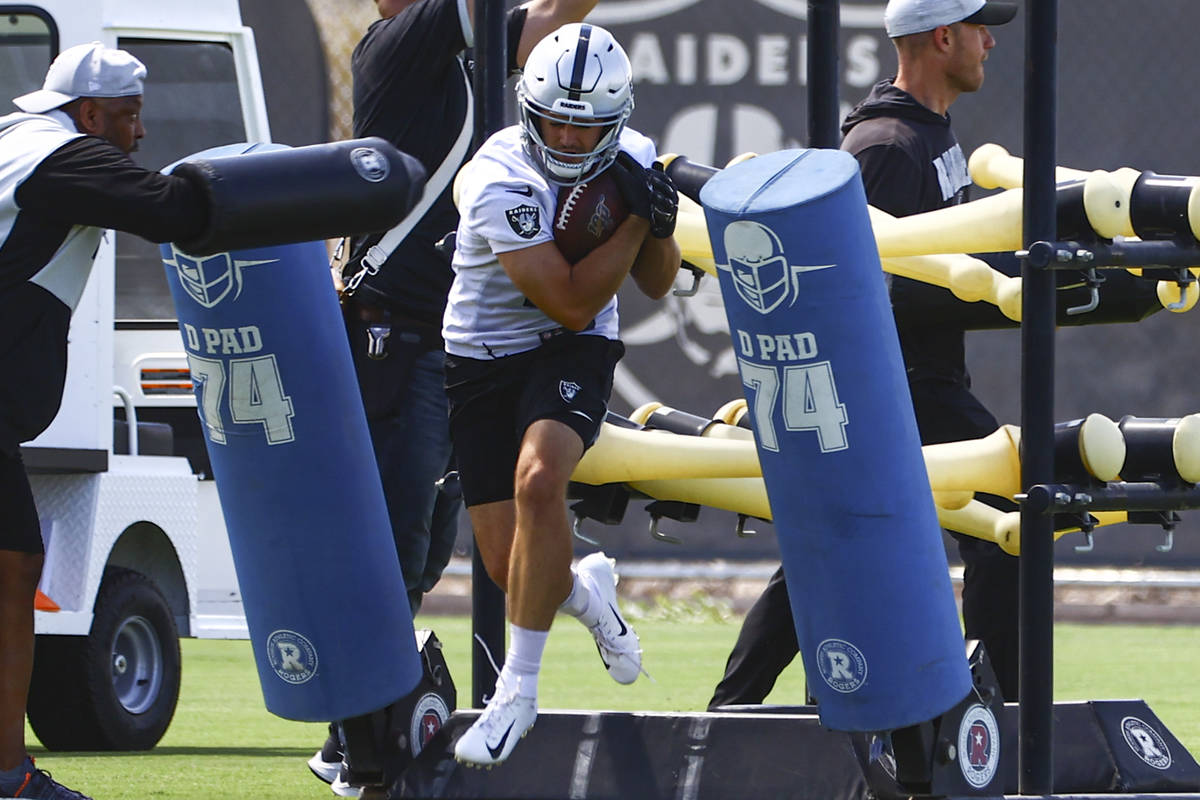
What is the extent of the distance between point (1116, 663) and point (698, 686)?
6.40 feet

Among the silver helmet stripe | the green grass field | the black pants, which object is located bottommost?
the green grass field

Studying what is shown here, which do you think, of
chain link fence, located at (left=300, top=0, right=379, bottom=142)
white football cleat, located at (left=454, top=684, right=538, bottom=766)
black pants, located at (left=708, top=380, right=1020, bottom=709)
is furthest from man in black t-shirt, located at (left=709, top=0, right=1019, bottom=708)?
chain link fence, located at (left=300, top=0, right=379, bottom=142)

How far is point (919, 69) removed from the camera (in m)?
5.54

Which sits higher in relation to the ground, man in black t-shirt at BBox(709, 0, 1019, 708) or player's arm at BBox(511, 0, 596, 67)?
player's arm at BBox(511, 0, 596, 67)

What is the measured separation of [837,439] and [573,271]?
28.6 inches

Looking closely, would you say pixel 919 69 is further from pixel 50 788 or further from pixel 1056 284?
pixel 50 788

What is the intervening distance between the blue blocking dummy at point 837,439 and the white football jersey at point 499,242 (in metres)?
0.47

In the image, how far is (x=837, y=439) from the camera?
12.8 feet

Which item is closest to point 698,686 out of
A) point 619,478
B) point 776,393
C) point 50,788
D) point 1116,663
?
point 1116,663

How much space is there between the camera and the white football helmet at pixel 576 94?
14.0 feet

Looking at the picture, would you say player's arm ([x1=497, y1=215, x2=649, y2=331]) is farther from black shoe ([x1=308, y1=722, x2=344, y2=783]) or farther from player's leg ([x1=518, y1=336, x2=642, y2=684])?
black shoe ([x1=308, y1=722, x2=344, y2=783])

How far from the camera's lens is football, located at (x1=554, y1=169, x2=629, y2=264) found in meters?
4.37

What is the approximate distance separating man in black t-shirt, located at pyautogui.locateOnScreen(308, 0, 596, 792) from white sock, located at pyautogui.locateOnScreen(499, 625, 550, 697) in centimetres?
97

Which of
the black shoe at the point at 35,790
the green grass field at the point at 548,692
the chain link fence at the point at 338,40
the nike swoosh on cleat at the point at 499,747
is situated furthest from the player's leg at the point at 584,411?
the chain link fence at the point at 338,40
